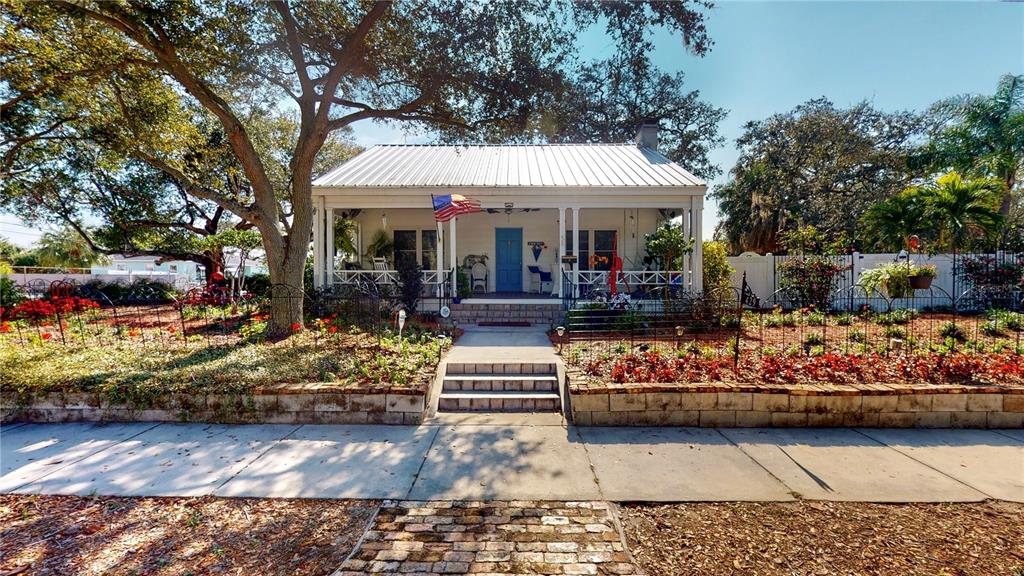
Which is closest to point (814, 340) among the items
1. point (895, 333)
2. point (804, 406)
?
point (895, 333)

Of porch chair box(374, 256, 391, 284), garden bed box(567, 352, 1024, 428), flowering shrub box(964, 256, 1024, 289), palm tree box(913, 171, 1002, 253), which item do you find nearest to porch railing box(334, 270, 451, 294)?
porch chair box(374, 256, 391, 284)

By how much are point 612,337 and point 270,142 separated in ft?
52.1

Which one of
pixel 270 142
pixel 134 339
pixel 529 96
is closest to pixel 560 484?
pixel 529 96

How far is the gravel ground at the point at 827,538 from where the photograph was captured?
238 cm

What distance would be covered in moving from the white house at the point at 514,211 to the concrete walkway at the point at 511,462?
20.2 ft

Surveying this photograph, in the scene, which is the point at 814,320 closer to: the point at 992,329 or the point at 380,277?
the point at 992,329

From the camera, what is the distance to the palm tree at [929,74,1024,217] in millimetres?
14798

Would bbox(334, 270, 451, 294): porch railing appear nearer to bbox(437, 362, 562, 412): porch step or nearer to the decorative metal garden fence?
the decorative metal garden fence

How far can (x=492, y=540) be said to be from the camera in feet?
8.61

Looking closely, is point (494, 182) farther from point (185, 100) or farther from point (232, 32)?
point (185, 100)

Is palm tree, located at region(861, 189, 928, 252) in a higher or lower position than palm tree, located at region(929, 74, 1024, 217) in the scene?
lower

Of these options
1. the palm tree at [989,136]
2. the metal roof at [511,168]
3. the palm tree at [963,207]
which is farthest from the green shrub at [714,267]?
the palm tree at [989,136]

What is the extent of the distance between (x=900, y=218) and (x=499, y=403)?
14593 mm

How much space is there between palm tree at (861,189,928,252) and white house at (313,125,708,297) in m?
6.23
